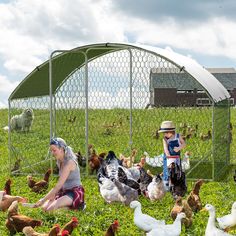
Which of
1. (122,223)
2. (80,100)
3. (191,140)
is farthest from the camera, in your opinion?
(191,140)

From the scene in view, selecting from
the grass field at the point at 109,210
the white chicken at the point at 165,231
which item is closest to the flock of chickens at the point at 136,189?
the grass field at the point at 109,210

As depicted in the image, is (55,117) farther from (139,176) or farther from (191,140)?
(191,140)

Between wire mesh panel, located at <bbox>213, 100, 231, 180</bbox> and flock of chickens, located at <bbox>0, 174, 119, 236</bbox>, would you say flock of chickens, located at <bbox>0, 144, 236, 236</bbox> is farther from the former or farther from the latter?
wire mesh panel, located at <bbox>213, 100, 231, 180</bbox>

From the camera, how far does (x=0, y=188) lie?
973cm

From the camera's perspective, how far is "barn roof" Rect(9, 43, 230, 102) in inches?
394

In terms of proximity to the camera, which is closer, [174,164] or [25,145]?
[174,164]

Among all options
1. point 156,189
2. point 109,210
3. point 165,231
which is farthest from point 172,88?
point 165,231

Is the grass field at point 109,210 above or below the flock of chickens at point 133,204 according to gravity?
below

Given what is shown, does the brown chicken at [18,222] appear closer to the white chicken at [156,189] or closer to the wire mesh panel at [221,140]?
the white chicken at [156,189]

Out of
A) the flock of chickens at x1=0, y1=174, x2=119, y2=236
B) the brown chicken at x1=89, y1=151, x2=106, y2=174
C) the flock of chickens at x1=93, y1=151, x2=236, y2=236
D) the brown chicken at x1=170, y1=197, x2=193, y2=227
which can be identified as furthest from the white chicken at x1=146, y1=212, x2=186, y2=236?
the brown chicken at x1=89, y1=151, x2=106, y2=174

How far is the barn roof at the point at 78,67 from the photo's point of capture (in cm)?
1000

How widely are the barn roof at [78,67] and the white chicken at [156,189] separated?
2.39 meters

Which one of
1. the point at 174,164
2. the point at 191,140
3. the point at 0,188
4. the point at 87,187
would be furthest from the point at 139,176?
the point at 191,140

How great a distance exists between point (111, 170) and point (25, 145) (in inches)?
228
